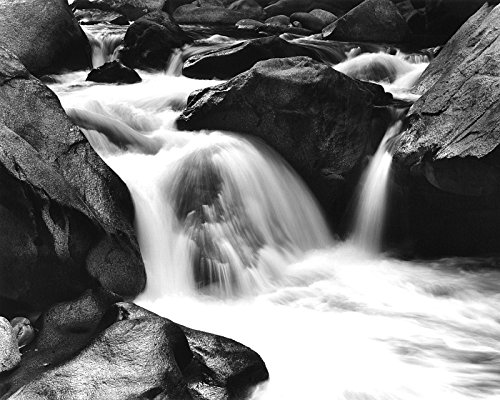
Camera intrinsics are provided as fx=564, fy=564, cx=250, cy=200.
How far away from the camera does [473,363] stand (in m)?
4.64

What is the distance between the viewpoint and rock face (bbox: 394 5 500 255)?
606 centimetres

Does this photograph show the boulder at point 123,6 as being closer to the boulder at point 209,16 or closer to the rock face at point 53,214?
the boulder at point 209,16

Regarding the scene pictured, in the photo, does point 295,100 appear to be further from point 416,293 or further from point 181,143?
point 416,293

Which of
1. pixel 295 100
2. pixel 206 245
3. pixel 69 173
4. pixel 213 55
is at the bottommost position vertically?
pixel 206 245

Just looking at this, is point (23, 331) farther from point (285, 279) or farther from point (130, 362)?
point (285, 279)

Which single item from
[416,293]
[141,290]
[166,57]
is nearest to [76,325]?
[141,290]

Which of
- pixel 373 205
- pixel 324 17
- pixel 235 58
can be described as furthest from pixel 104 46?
pixel 324 17

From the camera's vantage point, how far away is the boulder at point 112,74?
9547mm

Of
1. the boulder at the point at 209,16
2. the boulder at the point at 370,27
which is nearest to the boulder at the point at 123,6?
the boulder at the point at 209,16

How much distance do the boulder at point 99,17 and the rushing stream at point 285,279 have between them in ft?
32.8

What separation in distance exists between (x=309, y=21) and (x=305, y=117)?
38.5 ft

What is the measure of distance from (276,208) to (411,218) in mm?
1735

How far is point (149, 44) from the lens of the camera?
448 inches

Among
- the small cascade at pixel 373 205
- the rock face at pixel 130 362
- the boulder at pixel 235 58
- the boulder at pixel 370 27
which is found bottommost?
the rock face at pixel 130 362
